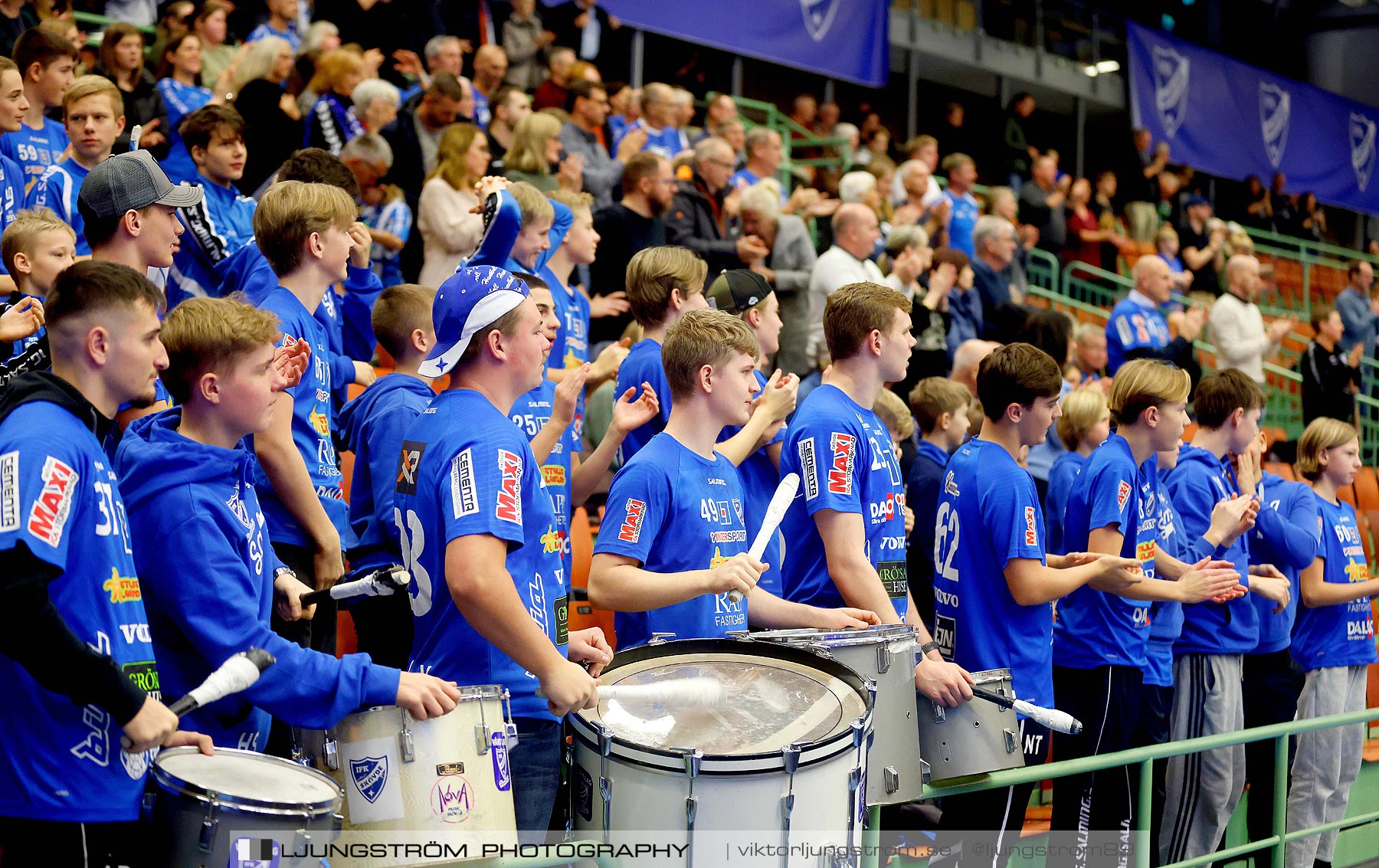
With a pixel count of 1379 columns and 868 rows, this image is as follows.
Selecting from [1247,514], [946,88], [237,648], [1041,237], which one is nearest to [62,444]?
[237,648]

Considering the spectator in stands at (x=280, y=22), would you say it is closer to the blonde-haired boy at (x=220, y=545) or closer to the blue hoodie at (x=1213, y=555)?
the blue hoodie at (x=1213, y=555)

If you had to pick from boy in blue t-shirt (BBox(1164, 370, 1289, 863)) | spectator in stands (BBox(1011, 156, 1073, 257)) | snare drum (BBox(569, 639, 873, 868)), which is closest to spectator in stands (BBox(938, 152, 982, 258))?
spectator in stands (BBox(1011, 156, 1073, 257))

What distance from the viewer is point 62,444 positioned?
8.32 ft

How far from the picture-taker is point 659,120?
10.4 m

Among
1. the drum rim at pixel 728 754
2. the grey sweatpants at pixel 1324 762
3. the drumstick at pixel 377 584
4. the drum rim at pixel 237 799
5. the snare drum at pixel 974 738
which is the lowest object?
the grey sweatpants at pixel 1324 762

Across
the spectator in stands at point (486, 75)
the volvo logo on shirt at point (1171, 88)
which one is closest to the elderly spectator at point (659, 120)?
the spectator in stands at point (486, 75)

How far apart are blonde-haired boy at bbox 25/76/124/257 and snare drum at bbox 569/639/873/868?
3684 mm

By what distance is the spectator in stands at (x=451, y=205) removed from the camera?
6777 millimetres

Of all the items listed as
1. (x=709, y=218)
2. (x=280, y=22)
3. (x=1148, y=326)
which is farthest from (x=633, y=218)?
(x=1148, y=326)

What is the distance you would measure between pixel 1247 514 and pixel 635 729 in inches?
131

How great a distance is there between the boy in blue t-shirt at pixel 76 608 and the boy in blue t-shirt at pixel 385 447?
3.25ft

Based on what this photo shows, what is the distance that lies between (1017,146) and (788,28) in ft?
10.9

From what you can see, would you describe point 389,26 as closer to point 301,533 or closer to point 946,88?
point 301,533

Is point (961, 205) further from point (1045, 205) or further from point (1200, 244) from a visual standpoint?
point (1200, 244)
